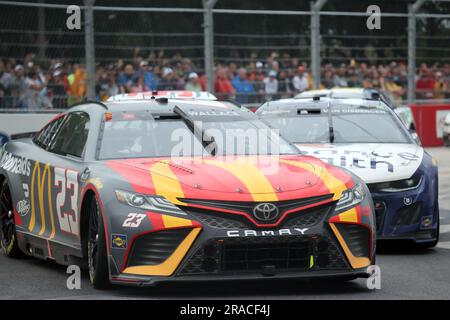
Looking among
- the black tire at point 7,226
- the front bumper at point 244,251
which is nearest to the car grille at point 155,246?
the front bumper at point 244,251

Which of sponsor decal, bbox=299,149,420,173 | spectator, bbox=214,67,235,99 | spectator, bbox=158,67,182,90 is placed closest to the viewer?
sponsor decal, bbox=299,149,420,173

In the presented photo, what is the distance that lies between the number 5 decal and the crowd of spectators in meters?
9.46

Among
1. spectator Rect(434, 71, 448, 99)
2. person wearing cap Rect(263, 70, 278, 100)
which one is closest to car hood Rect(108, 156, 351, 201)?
person wearing cap Rect(263, 70, 278, 100)

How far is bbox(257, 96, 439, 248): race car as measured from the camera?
34.1ft

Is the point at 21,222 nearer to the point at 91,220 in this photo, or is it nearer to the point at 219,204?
the point at 91,220

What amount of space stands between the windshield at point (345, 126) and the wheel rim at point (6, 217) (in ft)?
9.47

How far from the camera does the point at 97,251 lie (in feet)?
26.0

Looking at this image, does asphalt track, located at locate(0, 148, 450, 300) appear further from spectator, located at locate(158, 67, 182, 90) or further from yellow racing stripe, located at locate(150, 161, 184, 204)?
spectator, located at locate(158, 67, 182, 90)

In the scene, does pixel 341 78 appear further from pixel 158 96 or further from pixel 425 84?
pixel 158 96

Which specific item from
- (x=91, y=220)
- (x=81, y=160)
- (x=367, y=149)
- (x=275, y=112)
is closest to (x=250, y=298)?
(x=91, y=220)

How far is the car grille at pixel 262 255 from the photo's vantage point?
7.59 meters

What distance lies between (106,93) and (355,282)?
466 inches

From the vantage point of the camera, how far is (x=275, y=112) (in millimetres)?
12695

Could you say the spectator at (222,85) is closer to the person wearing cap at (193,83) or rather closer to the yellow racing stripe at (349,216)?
the person wearing cap at (193,83)
